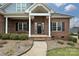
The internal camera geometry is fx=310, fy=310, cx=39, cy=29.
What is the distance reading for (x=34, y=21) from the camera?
540 inches

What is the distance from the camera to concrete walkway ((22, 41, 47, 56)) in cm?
1312

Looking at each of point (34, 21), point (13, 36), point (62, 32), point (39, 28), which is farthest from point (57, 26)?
point (13, 36)

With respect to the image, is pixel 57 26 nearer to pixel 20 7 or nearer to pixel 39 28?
pixel 39 28

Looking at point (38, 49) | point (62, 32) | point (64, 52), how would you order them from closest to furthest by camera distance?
1. point (64, 52)
2. point (38, 49)
3. point (62, 32)

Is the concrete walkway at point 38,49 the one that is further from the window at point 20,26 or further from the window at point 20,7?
the window at point 20,7

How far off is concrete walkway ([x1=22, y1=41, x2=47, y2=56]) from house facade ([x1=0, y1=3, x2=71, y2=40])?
0.35 m

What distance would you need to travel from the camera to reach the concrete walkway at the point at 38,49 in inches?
516

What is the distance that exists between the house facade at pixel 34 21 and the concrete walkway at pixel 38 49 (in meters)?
0.35

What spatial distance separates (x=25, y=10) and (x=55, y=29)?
1.57 meters

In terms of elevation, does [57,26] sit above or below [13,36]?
above

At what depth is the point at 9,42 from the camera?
43.8 feet

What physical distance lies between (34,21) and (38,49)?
129cm

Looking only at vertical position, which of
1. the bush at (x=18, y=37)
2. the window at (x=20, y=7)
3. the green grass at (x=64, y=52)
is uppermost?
the window at (x=20, y=7)

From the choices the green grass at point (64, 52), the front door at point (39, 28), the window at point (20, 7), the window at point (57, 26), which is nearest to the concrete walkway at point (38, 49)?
the green grass at point (64, 52)
